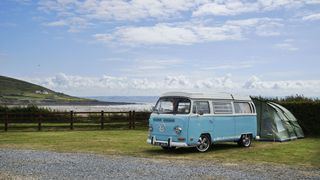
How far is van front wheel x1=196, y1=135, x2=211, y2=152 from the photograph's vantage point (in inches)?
645

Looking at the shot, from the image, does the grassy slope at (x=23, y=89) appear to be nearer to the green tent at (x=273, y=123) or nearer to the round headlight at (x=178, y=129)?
the green tent at (x=273, y=123)

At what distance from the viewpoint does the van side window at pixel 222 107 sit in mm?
16984

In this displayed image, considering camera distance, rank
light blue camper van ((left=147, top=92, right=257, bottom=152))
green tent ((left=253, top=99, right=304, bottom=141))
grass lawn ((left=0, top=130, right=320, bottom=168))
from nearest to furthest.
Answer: grass lawn ((left=0, top=130, right=320, bottom=168)) < light blue camper van ((left=147, top=92, right=257, bottom=152)) < green tent ((left=253, top=99, right=304, bottom=141))

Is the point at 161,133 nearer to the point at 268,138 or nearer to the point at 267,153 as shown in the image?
the point at 267,153

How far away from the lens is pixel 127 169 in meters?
11.9

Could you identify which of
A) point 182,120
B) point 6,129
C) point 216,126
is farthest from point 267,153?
point 6,129

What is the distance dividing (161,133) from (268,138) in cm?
768

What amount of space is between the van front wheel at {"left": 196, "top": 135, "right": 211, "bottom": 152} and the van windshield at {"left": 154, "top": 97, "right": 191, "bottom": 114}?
1.27 meters

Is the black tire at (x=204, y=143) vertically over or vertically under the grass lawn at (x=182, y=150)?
over

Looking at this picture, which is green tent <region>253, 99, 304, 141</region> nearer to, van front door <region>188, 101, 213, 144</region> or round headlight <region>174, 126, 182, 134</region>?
van front door <region>188, 101, 213, 144</region>

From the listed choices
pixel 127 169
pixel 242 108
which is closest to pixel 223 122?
pixel 242 108

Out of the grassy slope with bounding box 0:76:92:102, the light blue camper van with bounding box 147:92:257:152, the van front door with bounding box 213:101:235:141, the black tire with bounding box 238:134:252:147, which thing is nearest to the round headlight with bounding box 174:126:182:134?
the light blue camper van with bounding box 147:92:257:152

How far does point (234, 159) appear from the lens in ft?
47.4

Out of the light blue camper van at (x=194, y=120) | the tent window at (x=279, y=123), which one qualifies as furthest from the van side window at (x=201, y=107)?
the tent window at (x=279, y=123)
